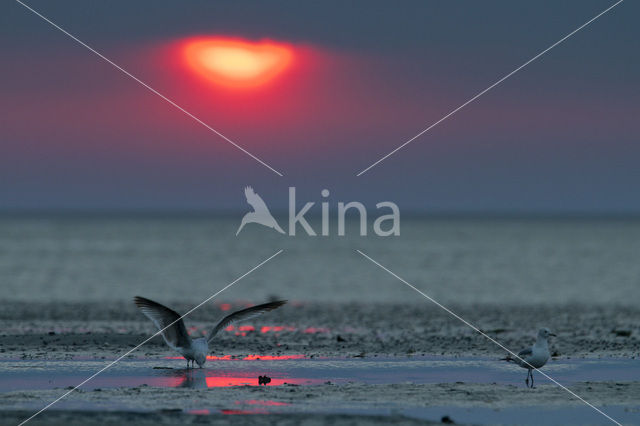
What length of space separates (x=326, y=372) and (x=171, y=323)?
321 cm

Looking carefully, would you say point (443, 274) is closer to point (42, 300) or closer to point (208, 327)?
point (42, 300)

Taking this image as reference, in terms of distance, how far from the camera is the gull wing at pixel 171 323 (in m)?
19.8

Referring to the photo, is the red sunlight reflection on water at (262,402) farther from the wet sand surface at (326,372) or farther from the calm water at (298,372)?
the calm water at (298,372)

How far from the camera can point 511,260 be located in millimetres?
97812

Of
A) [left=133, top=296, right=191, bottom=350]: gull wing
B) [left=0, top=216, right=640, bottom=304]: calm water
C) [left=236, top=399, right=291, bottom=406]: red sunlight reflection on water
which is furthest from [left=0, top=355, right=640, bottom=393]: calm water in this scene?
[left=0, top=216, right=640, bottom=304]: calm water

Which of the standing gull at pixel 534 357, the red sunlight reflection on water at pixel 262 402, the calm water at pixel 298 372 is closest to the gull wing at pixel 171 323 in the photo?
the calm water at pixel 298 372

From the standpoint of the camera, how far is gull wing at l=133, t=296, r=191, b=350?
19.8 meters

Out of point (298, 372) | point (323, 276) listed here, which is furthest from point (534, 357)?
point (323, 276)

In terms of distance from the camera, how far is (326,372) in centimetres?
1948

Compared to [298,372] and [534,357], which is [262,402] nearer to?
[298,372]

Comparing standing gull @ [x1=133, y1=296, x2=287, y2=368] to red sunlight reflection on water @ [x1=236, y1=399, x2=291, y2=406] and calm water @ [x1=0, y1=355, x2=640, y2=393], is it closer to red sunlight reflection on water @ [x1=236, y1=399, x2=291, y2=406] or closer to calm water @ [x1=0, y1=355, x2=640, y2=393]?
calm water @ [x1=0, y1=355, x2=640, y2=393]

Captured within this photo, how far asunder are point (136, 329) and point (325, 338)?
5.56 m

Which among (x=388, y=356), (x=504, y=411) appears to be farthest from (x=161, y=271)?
(x=504, y=411)

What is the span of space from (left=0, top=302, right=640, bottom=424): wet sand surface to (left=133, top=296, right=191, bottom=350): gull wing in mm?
536
